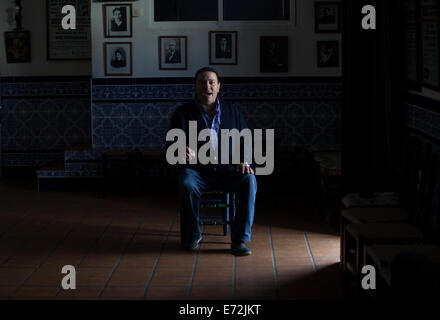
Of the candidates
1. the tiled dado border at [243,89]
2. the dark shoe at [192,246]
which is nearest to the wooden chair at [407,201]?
the dark shoe at [192,246]

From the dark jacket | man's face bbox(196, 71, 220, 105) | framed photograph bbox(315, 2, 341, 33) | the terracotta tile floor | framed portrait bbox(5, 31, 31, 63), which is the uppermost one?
framed photograph bbox(315, 2, 341, 33)

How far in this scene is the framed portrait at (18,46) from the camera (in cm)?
899

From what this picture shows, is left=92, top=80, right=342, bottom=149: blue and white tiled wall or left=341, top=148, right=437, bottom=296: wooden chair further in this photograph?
left=92, top=80, right=342, bottom=149: blue and white tiled wall

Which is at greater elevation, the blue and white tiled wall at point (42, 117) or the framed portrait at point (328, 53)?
the framed portrait at point (328, 53)

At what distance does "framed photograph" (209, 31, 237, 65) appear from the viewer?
8078 mm

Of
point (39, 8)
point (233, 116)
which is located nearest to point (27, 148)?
point (39, 8)

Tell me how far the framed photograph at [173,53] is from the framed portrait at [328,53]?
5.06 ft

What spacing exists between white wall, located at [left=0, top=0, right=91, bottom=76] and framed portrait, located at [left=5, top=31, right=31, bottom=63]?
0.05 meters

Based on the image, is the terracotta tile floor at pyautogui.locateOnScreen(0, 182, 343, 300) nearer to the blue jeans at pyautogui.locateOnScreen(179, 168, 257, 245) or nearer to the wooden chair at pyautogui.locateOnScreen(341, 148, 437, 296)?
the blue jeans at pyautogui.locateOnScreen(179, 168, 257, 245)

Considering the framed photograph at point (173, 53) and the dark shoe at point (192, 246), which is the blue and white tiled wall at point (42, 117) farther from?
the dark shoe at point (192, 246)

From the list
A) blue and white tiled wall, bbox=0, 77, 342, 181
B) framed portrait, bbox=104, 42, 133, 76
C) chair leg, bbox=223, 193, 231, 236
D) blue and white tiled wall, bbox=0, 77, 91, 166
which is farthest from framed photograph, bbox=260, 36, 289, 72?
chair leg, bbox=223, 193, 231, 236

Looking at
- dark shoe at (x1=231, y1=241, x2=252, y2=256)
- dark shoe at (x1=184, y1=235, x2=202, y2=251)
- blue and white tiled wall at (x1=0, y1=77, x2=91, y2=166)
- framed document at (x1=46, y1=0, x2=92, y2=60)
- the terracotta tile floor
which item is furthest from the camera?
blue and white tiled wall at (x1=0, y1=77, x2=91, y2=166)

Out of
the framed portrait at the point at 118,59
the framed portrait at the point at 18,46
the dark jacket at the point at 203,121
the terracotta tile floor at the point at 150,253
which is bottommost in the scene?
the terracotta tile floor at the point at 150,253

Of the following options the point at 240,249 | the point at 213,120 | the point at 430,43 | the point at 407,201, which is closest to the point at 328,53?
the point at 213,120
